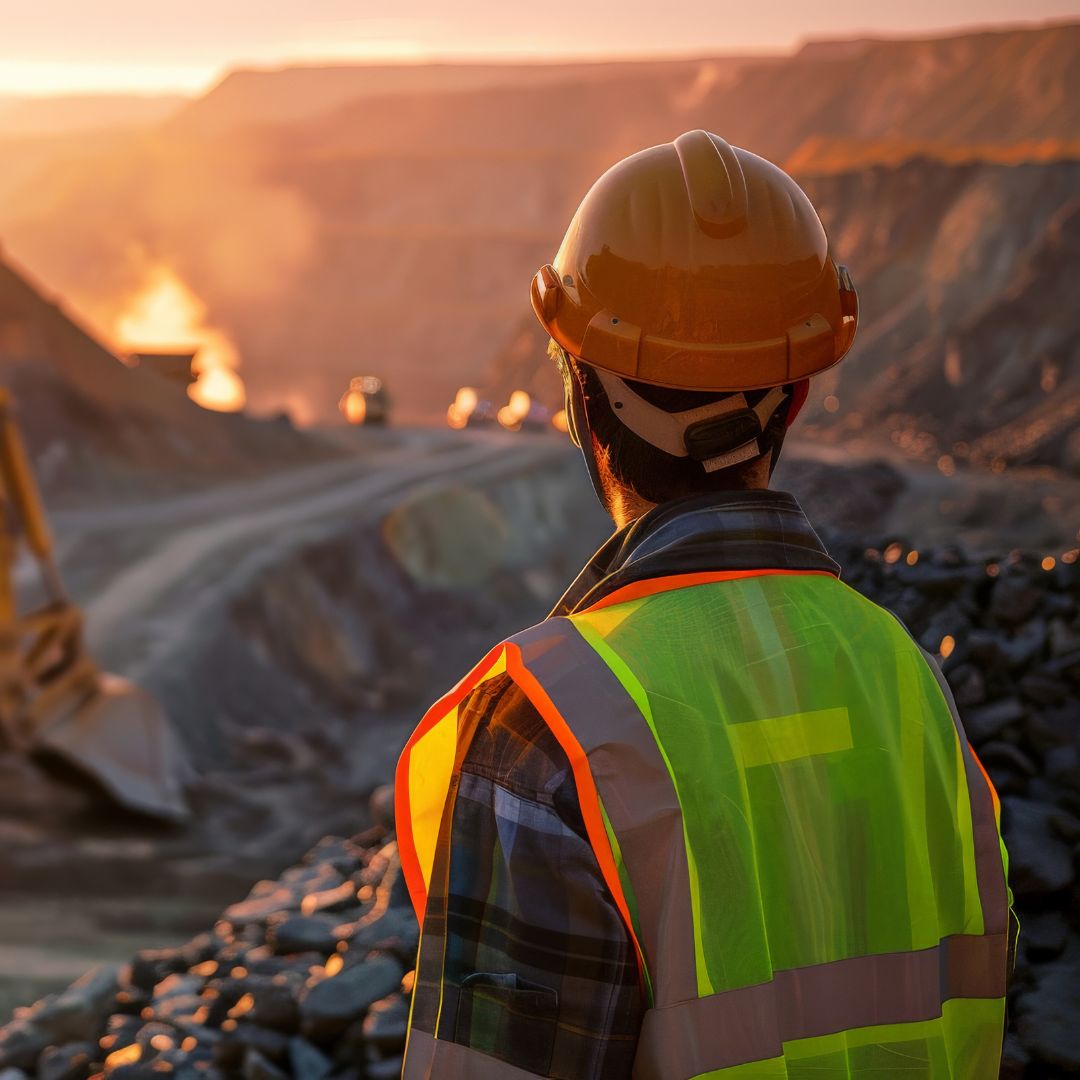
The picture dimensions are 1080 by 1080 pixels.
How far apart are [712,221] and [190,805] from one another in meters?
14.5

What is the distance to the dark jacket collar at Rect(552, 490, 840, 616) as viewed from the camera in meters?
2.00

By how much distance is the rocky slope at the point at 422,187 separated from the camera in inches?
3629

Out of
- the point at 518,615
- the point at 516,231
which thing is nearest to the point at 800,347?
the point at 518,615

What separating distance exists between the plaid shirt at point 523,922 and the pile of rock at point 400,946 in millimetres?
3414

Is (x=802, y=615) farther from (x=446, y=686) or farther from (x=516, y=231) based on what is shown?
(x=516, y=231)

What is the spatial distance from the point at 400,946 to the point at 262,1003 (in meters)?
0.67

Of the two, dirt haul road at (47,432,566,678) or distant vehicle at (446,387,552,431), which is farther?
distant vehicle at (446,387,552,431)

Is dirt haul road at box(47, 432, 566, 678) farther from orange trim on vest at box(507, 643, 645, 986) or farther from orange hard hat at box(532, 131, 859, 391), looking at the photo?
orange trim on vest at box(507, 643, 645, 986)

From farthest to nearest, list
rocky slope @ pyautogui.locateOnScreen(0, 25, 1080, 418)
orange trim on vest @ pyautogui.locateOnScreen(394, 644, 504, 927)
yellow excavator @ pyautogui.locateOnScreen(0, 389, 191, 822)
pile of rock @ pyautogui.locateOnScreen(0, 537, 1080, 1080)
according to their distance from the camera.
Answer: rocky slope @ pyautogui.locateOnScreen(0, 25, 1080, 418), yellow excavator @ pyautogui.locateOnScreen(0, 389, 191, 822), pile of rock @ pyautogui.locateOnScreen(0, 537, 1080, 1080), orange trim on vest @ pyautogui.locateOnScreen(394, 644, 504, 927)

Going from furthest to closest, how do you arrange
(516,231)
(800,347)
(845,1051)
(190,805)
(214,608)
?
(516,231)
(214,608)
(190,805)
(800,347)
(845,1051)

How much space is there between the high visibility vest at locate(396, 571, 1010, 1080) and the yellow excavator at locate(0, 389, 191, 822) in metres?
11.5

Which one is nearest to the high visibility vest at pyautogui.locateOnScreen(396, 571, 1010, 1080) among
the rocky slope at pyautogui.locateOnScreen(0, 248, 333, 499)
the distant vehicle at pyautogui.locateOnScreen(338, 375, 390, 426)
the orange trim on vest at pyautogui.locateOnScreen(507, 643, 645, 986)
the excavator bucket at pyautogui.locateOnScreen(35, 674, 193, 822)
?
the orange trim on vest at pyautogui.locateOnScreen(507, 643, 645, 986)

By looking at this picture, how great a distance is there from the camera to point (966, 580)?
286 inches

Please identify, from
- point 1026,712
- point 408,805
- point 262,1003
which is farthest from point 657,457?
point 262,1003
